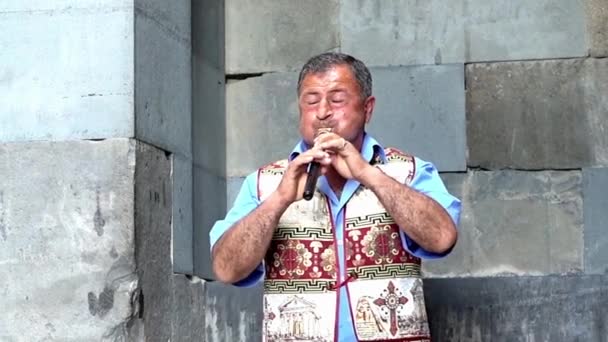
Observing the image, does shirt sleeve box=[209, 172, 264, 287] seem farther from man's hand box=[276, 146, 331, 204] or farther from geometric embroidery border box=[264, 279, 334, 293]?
man's hand box=[276, 146, 331, 204]

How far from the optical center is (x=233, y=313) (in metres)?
5.30

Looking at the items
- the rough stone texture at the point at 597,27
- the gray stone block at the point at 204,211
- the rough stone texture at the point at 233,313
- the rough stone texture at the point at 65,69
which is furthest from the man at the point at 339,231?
the rough stone texture at the point at 597,27

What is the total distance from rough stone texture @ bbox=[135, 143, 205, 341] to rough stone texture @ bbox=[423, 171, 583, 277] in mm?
1166

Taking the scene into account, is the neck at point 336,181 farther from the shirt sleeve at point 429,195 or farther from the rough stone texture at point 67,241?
the rough stone texture at point 67,241

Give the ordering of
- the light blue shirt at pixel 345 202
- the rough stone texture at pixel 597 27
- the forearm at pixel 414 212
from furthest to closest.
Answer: the rough stone texture at pixel 597 27
the light blue shirt at pixel 345 202
the forearm at pixel 414 212

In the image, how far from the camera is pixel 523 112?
574 cm

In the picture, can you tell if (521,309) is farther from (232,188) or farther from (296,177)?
(296,177)

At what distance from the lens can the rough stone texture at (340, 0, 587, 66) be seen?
5754 mm

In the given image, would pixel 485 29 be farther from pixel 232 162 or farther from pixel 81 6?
pixel 81 6

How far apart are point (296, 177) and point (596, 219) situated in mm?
2348

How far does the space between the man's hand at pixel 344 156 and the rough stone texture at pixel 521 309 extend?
1493 mm

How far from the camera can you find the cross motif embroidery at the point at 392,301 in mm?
3721

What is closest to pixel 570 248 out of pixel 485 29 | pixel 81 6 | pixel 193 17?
pixel 485 29

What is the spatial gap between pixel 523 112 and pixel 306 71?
205 cm
